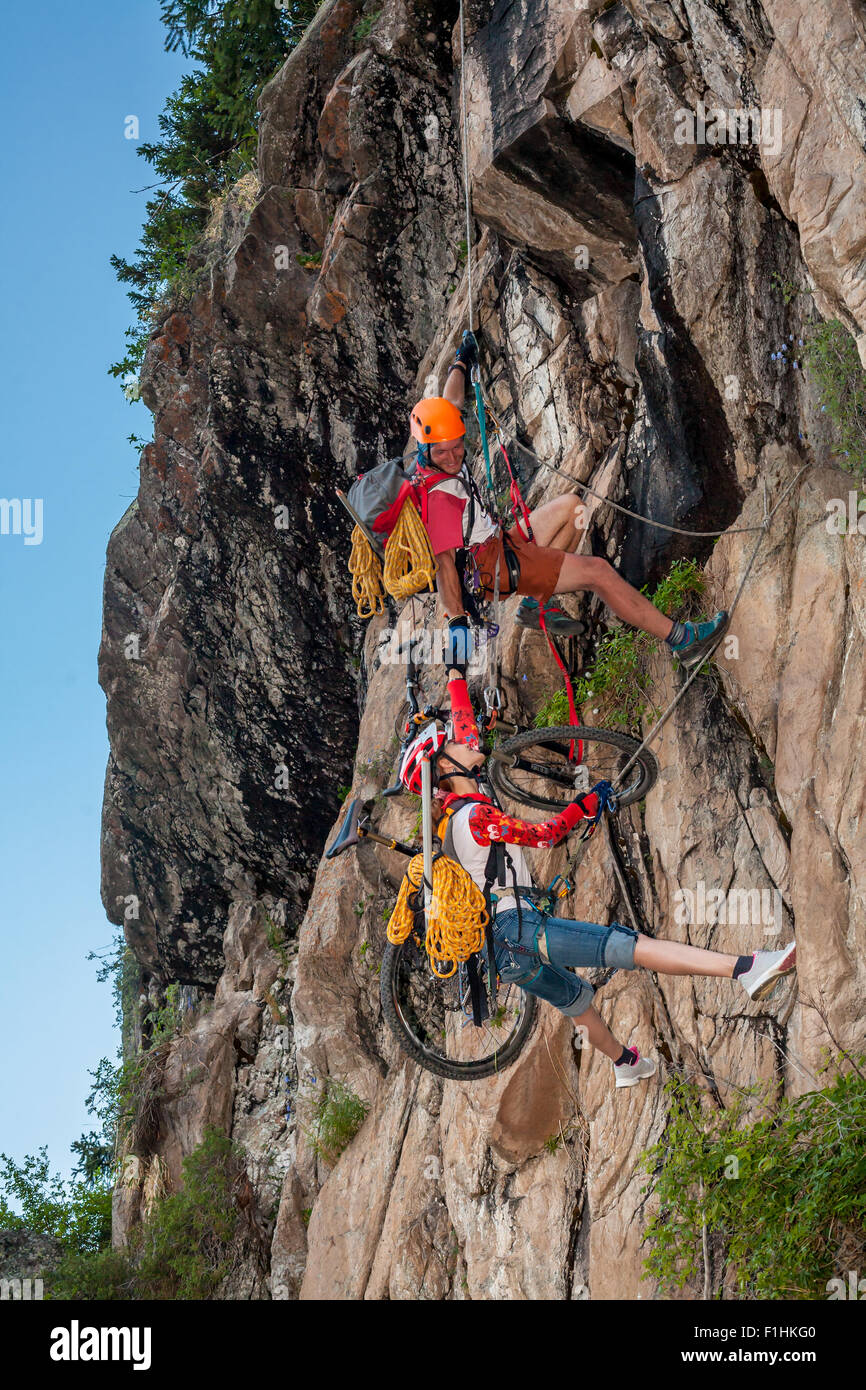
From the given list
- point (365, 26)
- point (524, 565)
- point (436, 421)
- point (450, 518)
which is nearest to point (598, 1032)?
point (524, 565)

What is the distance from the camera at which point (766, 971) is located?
574 centimetres

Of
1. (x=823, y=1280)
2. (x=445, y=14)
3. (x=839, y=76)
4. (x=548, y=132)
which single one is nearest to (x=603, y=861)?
(x=823, y=1280)

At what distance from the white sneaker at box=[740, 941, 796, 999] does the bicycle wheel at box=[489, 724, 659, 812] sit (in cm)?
166

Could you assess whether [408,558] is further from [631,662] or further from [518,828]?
[518,828]

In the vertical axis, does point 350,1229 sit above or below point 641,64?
Answer: below

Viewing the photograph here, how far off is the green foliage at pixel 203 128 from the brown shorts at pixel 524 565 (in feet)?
25.2

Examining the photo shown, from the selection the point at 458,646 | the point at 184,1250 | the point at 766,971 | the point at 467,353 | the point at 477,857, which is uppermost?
the point at 467,353

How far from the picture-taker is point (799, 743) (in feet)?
21.1

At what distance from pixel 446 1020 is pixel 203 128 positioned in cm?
1245

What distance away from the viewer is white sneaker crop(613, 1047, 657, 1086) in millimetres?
6824

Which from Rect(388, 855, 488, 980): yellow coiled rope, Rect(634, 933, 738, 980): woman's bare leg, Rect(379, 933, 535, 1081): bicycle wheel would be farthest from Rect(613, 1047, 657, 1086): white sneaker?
Rect(388, 855, 488, 980): yellow coiled rope

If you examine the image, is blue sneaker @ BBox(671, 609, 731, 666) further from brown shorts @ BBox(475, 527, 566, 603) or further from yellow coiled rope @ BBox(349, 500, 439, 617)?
yellow coiled rope @ BBox(349, 500, 439, 617)

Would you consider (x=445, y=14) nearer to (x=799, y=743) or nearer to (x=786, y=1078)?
(x=799, y=743)
